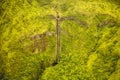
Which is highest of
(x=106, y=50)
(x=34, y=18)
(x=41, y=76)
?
(x=34, y=18)

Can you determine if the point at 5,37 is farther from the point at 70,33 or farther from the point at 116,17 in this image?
the point at 116,17

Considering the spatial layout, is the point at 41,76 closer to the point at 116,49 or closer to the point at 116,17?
the point at 116,49

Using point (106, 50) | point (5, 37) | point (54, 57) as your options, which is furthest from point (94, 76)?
point (5, 37)

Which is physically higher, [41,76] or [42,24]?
[42,24]

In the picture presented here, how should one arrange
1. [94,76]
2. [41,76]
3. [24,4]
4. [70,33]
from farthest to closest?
[24,4], [70,33], [41,76], [94,76]

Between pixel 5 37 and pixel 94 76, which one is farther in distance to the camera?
pixel 5 37

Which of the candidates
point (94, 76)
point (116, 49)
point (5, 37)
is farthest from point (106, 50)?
point (5, 37)

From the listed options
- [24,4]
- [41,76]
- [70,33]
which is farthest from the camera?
[24,4]
